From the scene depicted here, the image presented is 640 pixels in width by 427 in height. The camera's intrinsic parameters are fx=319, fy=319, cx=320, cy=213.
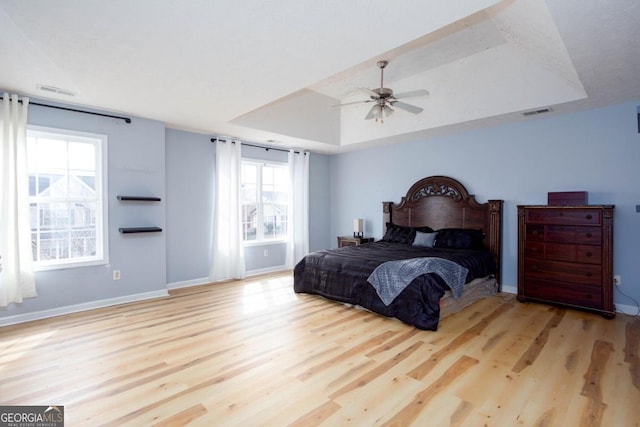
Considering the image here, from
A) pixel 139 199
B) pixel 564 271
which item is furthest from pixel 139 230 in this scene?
pixel 564 271

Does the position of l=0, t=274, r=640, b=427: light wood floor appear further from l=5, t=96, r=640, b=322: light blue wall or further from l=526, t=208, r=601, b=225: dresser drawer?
l=526, t=208, r=601, b=225: dresser drawer

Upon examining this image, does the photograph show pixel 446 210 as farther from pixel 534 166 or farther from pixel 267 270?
pixel 267 270

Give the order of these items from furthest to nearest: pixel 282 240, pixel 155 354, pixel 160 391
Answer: pixel 282 240 < pixel 155 354 < pixel 160 391

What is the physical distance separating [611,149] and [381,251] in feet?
9.83

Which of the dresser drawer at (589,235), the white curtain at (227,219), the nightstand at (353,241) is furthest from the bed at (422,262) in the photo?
the white curtain at (227,219)

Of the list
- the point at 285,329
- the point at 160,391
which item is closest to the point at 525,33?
the point at 285,329

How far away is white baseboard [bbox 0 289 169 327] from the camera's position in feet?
11.3

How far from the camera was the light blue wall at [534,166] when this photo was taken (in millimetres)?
3691

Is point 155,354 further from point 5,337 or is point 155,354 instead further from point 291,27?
point 291,27

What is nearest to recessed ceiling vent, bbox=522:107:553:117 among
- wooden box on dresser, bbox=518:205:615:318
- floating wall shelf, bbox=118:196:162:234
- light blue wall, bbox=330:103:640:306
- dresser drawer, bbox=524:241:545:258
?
light blue wall, bbox=330:103:640:306

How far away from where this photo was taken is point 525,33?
2.95 meters

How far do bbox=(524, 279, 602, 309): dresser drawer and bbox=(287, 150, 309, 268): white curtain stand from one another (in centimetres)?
381

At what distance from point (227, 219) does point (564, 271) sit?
4.73 meters

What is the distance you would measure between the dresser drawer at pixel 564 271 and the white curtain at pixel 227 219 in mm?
4233
